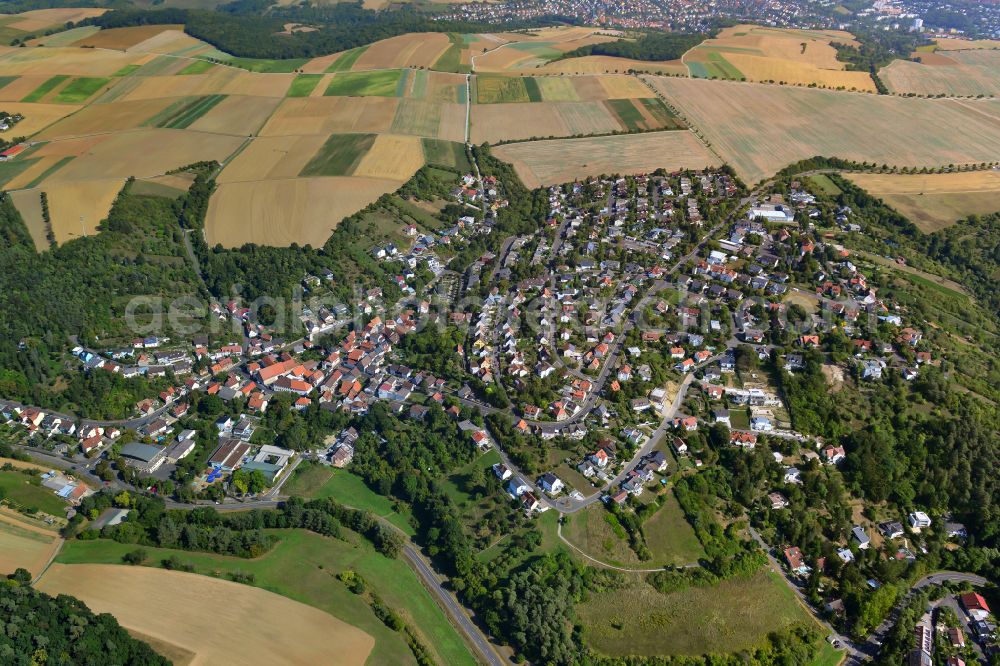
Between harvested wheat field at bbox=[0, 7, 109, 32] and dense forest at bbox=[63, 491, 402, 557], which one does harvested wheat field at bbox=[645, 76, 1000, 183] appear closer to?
dense forest at bbox=[63, 491, 402, 557]

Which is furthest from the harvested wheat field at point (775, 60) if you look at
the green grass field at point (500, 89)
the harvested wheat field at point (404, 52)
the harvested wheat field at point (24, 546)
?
the harvested wheat field at point (24, 546)

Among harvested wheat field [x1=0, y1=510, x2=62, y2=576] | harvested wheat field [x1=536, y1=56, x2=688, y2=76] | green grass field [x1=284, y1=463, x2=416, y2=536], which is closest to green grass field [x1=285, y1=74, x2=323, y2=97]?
harvested wheat field [x1=536, y1=56, x2=688, y2=76]

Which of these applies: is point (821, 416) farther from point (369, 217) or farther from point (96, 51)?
point (96, 51)

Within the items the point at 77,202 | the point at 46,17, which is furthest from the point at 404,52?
the point at 46,17

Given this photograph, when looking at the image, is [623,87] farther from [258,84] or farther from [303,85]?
[258,84]

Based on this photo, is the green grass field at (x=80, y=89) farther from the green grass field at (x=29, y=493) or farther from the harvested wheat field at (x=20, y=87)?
the green grass field at (x=29, y=493)

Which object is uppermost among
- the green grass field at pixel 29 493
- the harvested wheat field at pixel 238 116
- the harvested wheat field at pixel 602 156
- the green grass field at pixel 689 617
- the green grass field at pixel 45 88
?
the green grass field at pixel 45 88

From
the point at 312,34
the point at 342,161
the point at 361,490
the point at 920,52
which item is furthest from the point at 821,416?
the point at 312,34
